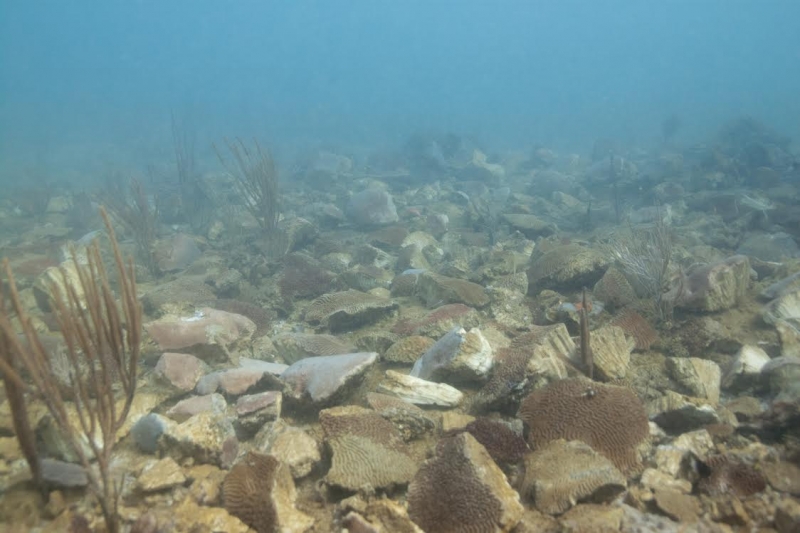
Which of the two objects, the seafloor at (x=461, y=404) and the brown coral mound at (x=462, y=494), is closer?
the brown coral mound at (x=462, y=494)

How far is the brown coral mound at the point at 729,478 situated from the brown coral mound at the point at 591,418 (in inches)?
14.1

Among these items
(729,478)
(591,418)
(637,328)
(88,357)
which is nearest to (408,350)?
(591,418)

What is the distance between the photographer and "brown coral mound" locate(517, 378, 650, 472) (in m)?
2.71

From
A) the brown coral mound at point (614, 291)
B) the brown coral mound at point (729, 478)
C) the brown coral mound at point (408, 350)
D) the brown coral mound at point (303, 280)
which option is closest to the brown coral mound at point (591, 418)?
the brown coral mound at point (729, 478)

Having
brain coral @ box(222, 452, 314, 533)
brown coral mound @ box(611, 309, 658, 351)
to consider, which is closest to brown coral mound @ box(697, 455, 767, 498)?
brown coral mound @ box(611, 309, 658, 351)

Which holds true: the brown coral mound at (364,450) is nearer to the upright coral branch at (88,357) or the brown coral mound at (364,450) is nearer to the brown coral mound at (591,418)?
the brown coral mound at (591,418)

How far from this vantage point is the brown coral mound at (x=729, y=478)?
2.28m

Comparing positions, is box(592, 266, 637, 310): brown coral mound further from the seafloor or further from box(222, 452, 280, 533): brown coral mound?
box(222, 452, 280, 533): brown coral mound

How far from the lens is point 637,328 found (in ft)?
14.7

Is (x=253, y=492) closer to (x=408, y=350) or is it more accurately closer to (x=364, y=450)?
(x=364, y=450)

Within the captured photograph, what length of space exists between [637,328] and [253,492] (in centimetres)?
400

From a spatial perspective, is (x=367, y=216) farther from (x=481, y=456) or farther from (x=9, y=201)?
(x=9, y=201)

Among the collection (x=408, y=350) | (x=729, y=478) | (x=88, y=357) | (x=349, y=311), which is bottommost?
(x=349, y=311)

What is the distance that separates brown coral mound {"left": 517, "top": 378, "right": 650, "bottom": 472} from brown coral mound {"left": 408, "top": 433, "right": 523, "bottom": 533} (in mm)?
644
